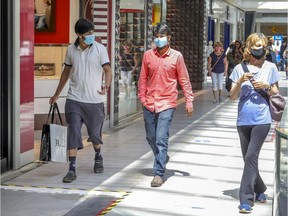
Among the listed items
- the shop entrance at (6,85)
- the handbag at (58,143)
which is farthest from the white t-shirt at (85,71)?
the shop entrance at (6,85)

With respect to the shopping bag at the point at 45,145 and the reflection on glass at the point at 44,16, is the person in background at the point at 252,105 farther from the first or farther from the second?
the reflection on glass at the point at 44,16

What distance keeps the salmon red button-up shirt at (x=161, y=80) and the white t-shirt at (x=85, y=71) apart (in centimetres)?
54

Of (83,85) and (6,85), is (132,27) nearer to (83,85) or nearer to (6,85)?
(6,85)

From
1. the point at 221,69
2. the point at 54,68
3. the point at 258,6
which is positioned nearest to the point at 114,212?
the point at 54,68

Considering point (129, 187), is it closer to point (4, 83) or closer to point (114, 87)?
point (4, 83)

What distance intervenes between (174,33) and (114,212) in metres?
17.0

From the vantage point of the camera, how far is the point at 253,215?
21.4ft

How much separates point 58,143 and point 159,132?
1.35 metres

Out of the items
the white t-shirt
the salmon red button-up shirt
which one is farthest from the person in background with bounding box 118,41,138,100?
the salmon red button-up shirt

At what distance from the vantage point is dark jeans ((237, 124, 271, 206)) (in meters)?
6.54

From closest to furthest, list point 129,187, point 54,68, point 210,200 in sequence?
point 210,200 → point 129,187 → point 54,68

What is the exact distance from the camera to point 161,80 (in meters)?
7.73

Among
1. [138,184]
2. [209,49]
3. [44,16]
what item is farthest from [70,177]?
[209,49]

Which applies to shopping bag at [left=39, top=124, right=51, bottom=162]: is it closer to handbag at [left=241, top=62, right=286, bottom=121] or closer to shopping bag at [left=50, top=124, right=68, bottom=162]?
shopping bag at [left=50, top=124, right=68, bottom=162]
